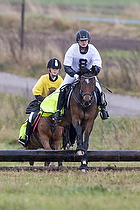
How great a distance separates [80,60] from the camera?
9227 mm

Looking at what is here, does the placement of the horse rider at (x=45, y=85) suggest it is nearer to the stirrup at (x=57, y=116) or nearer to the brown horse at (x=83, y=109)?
the stirrup at (x=57, y=116)

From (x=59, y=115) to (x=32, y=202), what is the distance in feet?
12.0

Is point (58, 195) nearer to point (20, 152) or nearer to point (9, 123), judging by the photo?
point (20, 152)

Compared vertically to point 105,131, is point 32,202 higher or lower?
lower

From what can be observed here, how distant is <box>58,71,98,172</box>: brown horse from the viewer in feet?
28.2

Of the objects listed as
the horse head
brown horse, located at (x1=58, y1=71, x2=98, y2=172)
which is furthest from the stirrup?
the horse head

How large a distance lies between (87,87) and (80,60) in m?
0.85

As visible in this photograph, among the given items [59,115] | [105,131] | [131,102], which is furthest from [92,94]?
[131,102]

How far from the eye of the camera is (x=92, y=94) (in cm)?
871

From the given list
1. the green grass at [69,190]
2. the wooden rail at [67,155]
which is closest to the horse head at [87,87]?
the wooden rail at [67,155]

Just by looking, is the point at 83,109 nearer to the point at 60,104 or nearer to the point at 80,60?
the point at 60,104

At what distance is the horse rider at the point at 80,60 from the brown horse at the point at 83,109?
0.21 m

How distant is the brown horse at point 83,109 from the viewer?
8594 millimetres

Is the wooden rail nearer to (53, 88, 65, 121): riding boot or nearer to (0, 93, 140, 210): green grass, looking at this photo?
(0, 93, 140, 210): green grass
